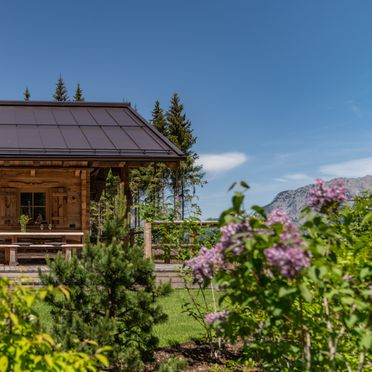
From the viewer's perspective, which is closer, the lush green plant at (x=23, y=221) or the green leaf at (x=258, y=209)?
the green leaf at (x=258, y=209)

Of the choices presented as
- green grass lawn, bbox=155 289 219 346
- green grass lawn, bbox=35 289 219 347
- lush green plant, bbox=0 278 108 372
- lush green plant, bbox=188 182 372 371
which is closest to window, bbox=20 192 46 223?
green grass lawn, bbox=35 289 219 347

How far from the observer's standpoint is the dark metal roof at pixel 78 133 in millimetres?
12539

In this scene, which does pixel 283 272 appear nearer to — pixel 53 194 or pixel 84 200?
pixel 84 200

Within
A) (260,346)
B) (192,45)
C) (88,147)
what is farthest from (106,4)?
(260,346)

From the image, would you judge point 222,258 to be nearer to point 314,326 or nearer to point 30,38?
point 314,326

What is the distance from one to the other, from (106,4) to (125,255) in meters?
18.6

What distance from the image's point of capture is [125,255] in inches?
180

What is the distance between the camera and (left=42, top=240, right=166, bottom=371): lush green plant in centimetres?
442

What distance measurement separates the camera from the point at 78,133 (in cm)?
1396

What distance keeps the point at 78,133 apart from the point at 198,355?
9.21m

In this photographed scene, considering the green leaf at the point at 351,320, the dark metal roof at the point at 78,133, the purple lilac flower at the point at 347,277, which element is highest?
the dark metal roof at the point at 78,133

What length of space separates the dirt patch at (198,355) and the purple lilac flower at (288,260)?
323 centimetres

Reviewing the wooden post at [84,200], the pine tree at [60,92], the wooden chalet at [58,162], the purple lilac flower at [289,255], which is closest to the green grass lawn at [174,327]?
the purple lilac flower at [289,255]

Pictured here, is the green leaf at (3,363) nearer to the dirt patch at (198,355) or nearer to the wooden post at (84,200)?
the dirt patch at (198,355)
